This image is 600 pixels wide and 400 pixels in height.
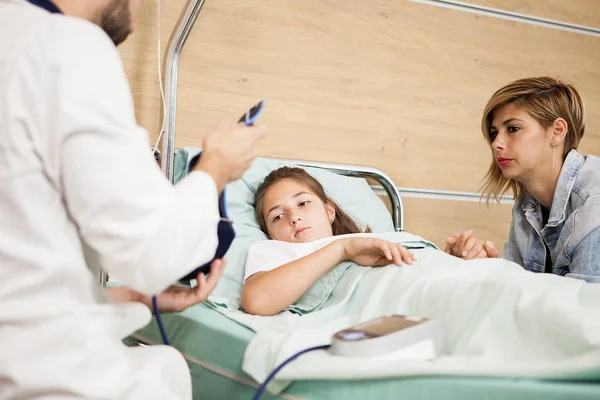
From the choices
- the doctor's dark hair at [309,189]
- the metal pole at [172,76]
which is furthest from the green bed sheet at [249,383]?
the metal pole at [172,76]

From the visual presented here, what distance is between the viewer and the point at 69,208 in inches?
33.0

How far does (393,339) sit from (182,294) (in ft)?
1.39

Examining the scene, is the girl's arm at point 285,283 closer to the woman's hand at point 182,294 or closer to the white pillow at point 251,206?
the white pillow at point 251,206

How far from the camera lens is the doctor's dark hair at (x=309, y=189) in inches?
74.4

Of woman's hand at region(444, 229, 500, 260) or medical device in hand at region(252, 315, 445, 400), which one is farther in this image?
woman's hand at region(444, 229, 500, 260)

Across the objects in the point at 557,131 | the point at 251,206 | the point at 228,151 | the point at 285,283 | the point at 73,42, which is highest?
the point at 73,42

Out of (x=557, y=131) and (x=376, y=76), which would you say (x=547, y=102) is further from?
(x=376, y=76)

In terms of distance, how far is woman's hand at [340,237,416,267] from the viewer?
4.80 feet

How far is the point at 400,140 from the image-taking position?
2.55 meters

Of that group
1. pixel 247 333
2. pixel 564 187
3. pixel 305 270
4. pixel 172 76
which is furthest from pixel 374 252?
pixel 172 76

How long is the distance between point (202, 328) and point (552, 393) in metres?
0.72

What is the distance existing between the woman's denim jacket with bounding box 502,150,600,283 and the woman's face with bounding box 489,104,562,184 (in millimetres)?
73

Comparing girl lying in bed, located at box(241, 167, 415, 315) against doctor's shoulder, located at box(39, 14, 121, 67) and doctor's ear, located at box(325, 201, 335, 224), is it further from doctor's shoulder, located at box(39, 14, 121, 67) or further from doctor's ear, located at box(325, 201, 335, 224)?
doctor's shoulder, located at box(39, 14, 121, 67)

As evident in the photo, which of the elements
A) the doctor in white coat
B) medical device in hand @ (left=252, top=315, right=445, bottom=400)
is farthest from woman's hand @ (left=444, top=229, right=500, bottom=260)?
the doctor in white coat
